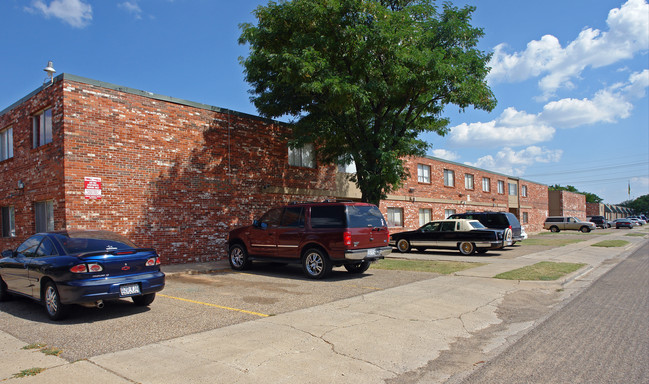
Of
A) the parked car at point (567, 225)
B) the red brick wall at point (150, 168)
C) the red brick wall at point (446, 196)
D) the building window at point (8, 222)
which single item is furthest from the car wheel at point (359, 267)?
the parked car at point (567, 225)

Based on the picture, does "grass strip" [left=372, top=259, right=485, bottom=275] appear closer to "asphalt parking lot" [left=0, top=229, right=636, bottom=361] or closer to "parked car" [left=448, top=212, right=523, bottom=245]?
"asphalt parking lot" [left=0, top=229, right=636, bottom=361]

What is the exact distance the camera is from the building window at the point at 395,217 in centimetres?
2547

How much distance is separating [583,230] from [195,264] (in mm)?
41940

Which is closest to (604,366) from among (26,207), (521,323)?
(521,323)

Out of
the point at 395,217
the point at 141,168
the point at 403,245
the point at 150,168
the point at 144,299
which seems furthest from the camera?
the point at 395,217

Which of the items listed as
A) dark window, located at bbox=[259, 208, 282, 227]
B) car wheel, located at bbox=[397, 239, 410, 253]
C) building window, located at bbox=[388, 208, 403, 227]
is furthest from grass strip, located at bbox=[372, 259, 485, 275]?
building window, located at bbox=[388, 208, 403, 227]

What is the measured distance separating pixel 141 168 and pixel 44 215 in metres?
3.71

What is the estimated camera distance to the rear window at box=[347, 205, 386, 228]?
437 inches

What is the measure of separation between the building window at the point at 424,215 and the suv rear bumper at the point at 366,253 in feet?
56.0

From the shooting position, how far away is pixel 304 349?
17.8ft

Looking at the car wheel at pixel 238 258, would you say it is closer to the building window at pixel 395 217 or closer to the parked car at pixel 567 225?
the building window at pixel 395 217

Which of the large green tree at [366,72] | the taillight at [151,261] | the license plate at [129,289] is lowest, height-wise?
the license plate at [129,289]

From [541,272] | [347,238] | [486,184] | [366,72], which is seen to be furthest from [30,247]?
[486,184]

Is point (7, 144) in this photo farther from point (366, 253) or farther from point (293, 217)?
point (366, 253)
